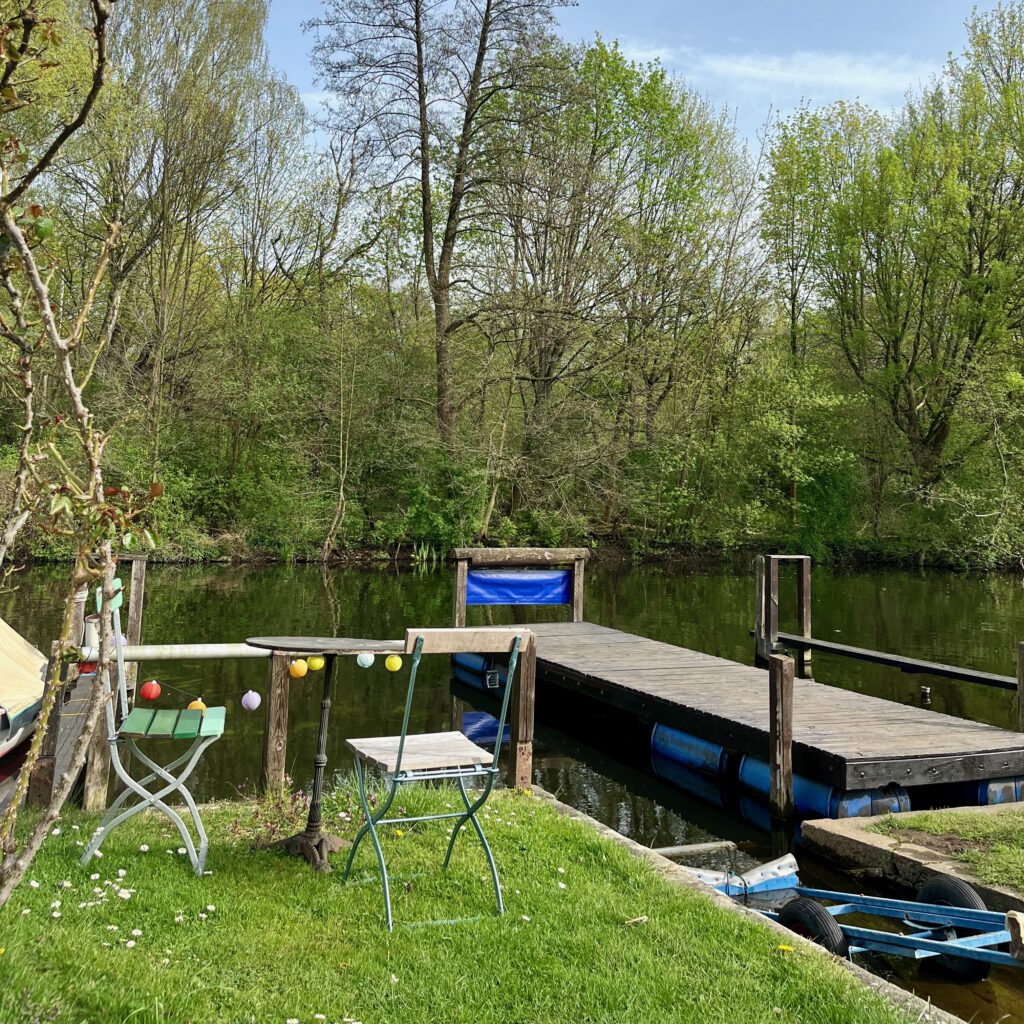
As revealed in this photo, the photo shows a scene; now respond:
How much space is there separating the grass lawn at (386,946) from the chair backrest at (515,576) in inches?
229

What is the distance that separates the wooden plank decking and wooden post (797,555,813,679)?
58.3 inches

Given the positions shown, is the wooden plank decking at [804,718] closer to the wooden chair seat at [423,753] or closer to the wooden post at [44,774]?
the wooden chair seat at [423,753]

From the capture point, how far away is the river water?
7.99 metres

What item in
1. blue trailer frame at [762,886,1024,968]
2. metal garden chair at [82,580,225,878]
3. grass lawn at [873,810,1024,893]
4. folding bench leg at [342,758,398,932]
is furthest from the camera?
grass lawn at [873,810,1024,893]

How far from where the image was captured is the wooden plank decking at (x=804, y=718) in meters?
7.08

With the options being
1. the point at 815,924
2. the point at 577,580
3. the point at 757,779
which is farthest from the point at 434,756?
the point at 577,580

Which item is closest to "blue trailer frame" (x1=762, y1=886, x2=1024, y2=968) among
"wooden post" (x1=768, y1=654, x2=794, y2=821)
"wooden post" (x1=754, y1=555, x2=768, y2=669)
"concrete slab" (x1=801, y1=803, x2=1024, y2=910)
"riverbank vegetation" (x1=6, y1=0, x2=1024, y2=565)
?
"concrete slab" (x1=801, y1=803, x2=1024, y2=910)

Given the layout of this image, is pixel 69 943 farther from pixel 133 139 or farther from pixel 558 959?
pixel 133 139

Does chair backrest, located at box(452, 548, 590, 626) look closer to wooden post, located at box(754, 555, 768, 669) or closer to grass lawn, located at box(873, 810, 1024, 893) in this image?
wooden post, located at box(754, 555, 768, 669)

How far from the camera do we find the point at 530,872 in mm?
4691

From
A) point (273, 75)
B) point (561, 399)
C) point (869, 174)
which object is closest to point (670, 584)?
point (561, 399)

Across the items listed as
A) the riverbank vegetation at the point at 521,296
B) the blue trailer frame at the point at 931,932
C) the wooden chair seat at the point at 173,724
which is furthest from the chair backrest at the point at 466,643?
the riverbank vegetation at the point at 521,296

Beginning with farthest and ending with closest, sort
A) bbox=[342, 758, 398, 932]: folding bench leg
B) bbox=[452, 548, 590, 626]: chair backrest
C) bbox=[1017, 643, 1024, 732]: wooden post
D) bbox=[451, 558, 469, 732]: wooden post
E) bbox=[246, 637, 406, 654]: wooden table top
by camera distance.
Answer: bbox=[452, 548, 590, 626]: chair backrest
bbox=[451, 558, 469, 732]: wooden post
bbox=[1017, 643, 1024, 732]: wooden post
bbox=[246, 637, 406, 654]: wooden table top
bbox=[342, 758, 398, 932]: folding bench leg

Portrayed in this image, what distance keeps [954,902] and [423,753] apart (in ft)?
9.66
